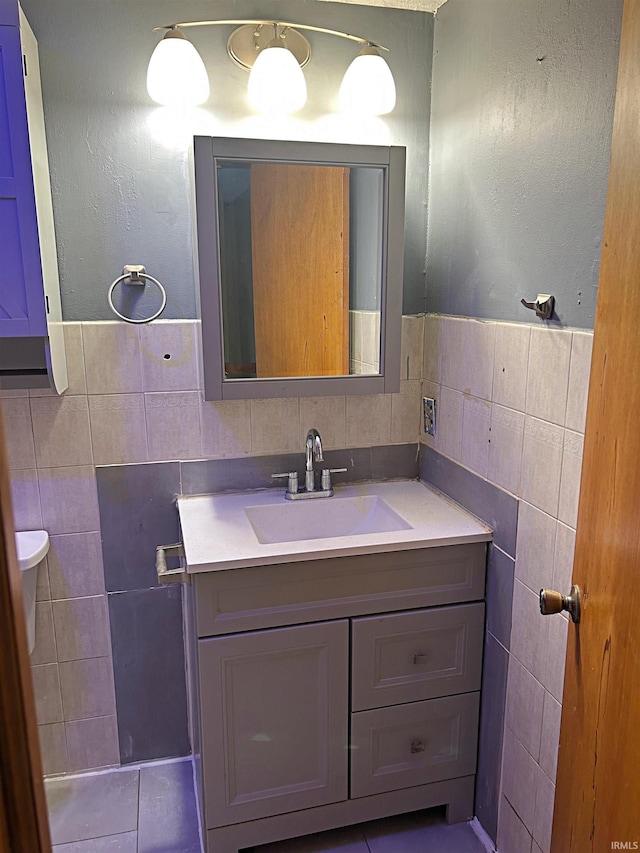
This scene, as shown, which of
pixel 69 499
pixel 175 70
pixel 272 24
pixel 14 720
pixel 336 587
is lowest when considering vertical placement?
pixel 336 587

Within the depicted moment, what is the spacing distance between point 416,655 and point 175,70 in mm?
1612

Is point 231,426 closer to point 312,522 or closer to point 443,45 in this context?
point 312,522

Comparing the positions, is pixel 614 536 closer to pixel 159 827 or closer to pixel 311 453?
pixel 311 453

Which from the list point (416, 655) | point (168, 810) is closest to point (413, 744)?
point (416, 655)

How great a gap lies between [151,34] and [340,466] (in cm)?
130

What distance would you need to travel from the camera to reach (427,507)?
1.82 metres

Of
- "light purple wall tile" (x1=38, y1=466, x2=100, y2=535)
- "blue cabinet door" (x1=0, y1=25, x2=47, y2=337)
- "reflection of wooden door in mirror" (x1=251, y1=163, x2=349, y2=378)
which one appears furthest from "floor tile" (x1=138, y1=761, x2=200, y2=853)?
"blue cabinet door" (x1=0, y1=25, x2=47, y2=337)

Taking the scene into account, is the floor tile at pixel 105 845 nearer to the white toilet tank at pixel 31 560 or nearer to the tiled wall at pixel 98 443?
the tiled wall at pixel 98 443

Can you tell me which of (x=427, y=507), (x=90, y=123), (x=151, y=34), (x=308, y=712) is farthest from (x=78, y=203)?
(x=308, y=712)

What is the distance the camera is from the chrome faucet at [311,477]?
72.9 inches

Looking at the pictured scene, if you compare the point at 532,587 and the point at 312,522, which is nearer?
the point at 532,587

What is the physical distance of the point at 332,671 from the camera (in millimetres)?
1594

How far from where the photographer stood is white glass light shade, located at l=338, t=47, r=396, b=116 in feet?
5.71

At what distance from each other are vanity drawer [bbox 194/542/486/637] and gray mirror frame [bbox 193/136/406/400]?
1.63 feet
